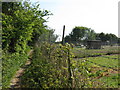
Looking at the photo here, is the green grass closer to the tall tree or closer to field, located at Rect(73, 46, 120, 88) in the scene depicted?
field, located at Rect(73, 46, 120, 88)

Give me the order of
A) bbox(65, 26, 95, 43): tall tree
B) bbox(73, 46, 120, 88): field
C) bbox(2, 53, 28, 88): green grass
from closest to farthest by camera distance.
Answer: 1. bbox(73, 46, 120, 88): field
2. bbox(2, 53, 28, 88): green grass
3. bbox(65, 26, 95, 43): tall tree

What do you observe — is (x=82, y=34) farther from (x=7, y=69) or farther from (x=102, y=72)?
(x=7, y=69)

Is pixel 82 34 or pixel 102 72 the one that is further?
pixel 82 34

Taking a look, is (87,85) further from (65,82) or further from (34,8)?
(34,8)

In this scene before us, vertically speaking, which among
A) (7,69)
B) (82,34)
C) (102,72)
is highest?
(82,34)

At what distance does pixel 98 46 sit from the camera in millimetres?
28078

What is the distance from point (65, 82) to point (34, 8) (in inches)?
356

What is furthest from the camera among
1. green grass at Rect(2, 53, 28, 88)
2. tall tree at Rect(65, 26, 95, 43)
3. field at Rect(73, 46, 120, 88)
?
tall tree at Rect(65, 26, 95, 43)

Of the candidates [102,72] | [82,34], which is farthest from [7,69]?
[82,34]

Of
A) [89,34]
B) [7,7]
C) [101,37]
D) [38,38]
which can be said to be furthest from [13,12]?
[101,37]

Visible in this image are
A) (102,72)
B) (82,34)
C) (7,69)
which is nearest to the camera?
(7,69)

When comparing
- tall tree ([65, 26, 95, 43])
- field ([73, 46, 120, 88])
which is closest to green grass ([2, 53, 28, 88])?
field ([73, 46, 120, 88])

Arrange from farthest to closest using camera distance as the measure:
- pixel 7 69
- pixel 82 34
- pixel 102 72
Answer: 1. pixel 82 34
2. pixel 102 72
3. pixel 7 69

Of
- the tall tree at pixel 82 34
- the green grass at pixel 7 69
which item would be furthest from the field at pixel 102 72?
the tall tree at pixel 82 34
